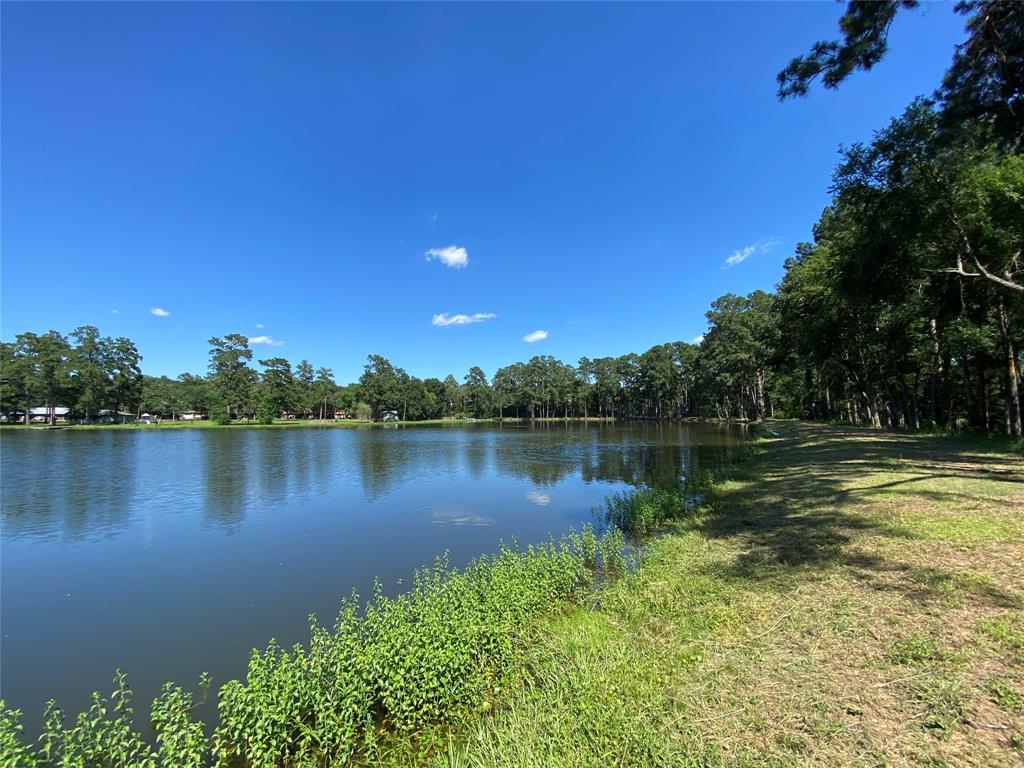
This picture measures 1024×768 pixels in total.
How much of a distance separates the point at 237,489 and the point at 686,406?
3415 inches

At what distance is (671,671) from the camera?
4098 millimetres

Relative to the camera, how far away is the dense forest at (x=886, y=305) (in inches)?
407

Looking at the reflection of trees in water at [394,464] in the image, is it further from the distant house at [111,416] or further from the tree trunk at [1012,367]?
the distant house at [111,416]

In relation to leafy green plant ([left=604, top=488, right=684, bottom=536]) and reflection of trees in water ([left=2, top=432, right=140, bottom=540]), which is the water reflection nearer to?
reflection of trees in water ([left=2, top=432, right=140, bottom=540])

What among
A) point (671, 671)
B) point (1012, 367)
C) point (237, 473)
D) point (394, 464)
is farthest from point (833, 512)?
point (237, 473)

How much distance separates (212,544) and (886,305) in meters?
29.6

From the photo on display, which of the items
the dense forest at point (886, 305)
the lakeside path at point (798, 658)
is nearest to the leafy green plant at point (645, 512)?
the lakeside path at point (798, 658)

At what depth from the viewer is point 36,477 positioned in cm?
2180

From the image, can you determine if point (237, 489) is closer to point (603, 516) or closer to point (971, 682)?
point (603, 516)

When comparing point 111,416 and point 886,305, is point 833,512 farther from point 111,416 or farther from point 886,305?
point 111,416

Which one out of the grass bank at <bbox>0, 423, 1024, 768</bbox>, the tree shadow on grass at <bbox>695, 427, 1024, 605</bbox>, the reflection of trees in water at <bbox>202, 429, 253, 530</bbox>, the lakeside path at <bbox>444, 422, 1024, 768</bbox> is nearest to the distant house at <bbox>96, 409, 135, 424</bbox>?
the reflection of trees in water at <bbox>202, 429, 253, 530</bbox>

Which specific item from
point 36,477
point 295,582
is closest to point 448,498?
point 295,582

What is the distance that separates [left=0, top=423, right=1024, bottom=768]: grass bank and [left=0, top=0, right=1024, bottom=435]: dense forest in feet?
32.0

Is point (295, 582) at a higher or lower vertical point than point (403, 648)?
lower
